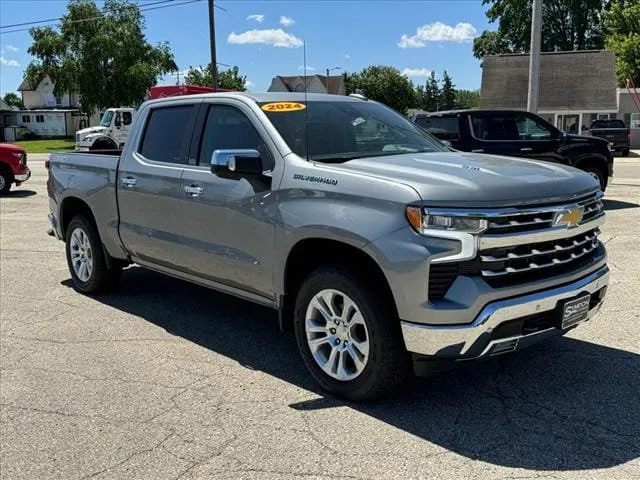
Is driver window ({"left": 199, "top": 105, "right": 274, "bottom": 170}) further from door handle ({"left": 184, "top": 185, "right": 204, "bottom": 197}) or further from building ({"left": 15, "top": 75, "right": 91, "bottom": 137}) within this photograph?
building ({"left": 15, "top": 75, "right": 91, "bottom": 137})

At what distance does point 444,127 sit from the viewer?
1188cm

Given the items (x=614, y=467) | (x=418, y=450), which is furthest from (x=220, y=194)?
(x=614, y=467)

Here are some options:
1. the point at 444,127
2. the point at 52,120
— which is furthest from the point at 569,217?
the point at 52,120

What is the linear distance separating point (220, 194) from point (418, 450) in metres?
2.31

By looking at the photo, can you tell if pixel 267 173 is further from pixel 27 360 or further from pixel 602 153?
pixel 602 153

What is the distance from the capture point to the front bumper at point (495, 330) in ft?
11.4

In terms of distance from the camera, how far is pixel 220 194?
188 inches

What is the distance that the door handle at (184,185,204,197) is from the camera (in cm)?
495

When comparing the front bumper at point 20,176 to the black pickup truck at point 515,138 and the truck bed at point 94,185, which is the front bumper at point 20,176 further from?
the truck bed at point 94,185

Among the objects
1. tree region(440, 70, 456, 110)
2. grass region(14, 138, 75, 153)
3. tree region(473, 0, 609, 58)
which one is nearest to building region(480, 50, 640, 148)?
tree region(473, 0, 609, 58)

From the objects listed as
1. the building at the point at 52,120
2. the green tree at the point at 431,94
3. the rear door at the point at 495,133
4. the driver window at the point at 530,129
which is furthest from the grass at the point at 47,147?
the green tree at the point at 431,94

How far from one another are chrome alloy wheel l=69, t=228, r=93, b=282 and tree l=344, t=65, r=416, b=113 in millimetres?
82428

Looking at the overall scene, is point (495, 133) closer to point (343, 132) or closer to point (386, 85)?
point (343, 132)

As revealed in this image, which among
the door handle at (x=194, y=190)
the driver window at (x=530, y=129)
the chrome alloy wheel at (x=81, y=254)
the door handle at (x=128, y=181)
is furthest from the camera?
the driver window at (x=530, y=129)
